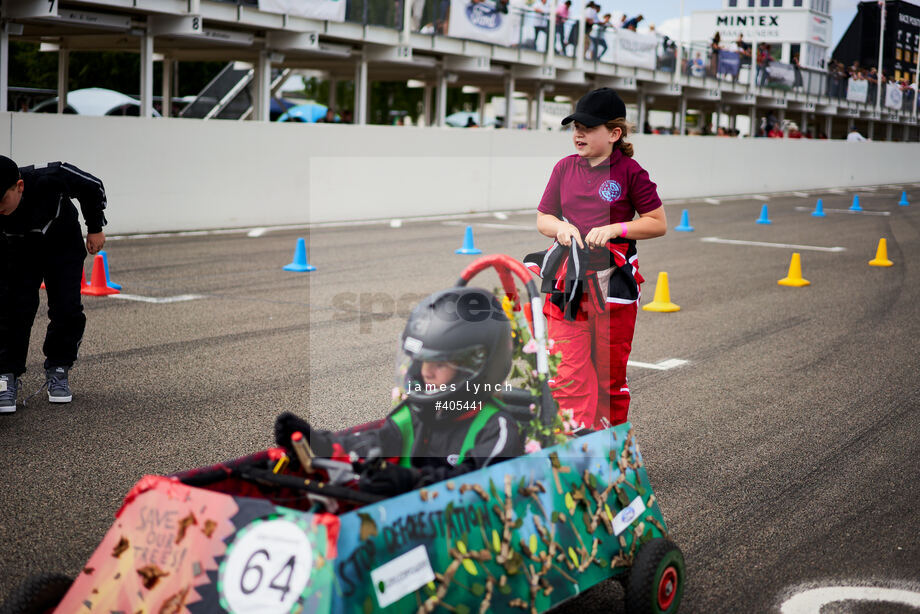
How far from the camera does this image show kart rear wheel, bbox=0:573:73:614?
3.02 meters

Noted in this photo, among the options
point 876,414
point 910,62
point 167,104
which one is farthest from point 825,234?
point 910,62

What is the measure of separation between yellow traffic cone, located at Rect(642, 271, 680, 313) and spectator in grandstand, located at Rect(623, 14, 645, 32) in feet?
78.5

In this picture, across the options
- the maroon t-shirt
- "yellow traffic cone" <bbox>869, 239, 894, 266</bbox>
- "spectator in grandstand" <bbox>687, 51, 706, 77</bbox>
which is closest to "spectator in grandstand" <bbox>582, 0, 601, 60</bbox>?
"spectator in grandstand" <bbox>687, 51, 706, 77</bbox>

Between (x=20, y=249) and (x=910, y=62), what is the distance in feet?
278

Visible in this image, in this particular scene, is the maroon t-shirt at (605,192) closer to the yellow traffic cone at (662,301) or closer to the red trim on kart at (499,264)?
the red trim on kart at (499,264)

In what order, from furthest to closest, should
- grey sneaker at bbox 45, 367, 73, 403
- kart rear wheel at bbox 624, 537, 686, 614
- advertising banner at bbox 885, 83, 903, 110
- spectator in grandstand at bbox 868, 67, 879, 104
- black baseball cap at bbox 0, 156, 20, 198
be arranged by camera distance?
advertising banner at bbox 885, 83, 903, 110
spectator in grandstand at bbox 868, 67, 879, 104
grey sneaker at bbox 45, 367, 73, 403
black baseball cap at bbox 0, 156, 20, 198
kart rear wheel at bbox 624, 537, 686, 614

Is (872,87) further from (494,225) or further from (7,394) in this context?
(7,394)

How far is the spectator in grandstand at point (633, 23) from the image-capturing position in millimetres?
32969

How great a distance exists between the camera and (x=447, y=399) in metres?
3.25

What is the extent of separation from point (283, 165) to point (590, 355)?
581 inches

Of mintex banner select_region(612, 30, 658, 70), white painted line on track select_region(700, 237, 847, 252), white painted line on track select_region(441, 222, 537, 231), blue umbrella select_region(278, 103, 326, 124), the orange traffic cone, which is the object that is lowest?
the orange traffic cone

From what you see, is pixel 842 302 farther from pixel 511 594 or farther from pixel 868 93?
pixel 868 93

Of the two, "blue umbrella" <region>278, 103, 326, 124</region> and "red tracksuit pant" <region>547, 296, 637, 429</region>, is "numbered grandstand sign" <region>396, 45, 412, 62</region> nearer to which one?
"blue umbrella" <region>278, 103, 326, 124</region>

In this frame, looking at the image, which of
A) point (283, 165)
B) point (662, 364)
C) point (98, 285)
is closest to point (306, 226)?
A: point (283, 165)
